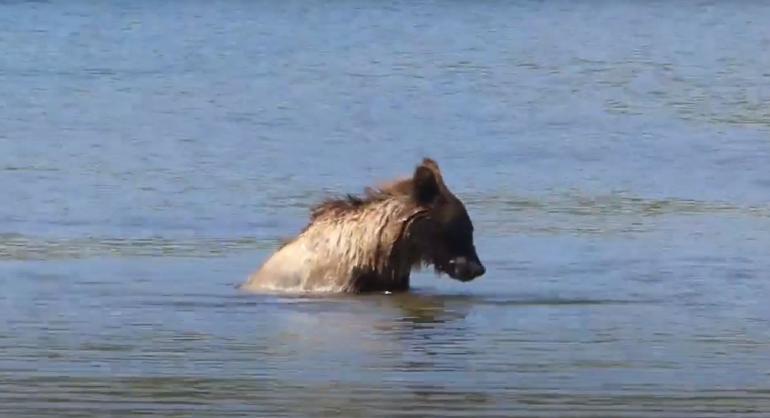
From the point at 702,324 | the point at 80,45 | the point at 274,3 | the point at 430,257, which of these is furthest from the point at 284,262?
the point at 274,3

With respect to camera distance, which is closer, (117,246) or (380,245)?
(380,245)

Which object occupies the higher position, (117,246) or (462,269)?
(462,269)

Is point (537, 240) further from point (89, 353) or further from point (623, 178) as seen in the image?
point (89, 353)

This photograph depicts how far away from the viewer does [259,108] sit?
82.4 ft

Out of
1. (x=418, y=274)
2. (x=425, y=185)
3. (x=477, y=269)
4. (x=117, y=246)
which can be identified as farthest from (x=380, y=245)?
(x=117, y=246)

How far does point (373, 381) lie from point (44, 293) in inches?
148

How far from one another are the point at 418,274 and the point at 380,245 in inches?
40.1

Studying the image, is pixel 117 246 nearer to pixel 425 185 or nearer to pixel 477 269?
pixel 425 185

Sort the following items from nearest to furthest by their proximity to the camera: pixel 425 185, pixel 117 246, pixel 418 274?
pixel 425 185 → pixel 418 274 → pixel 117 246

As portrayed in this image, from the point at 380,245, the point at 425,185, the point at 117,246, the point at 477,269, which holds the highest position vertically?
the point at 425,185

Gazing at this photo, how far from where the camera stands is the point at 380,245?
12156 mm

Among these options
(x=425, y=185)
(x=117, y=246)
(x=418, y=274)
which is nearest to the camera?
(x=425, y=185)

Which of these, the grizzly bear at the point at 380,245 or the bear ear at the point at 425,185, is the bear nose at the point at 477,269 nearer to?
the grizzly bear at the point at 380,245

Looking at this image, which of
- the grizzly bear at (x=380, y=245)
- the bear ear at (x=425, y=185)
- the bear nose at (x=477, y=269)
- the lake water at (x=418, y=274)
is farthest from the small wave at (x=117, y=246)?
the bear nose at (x=477, y=269)
